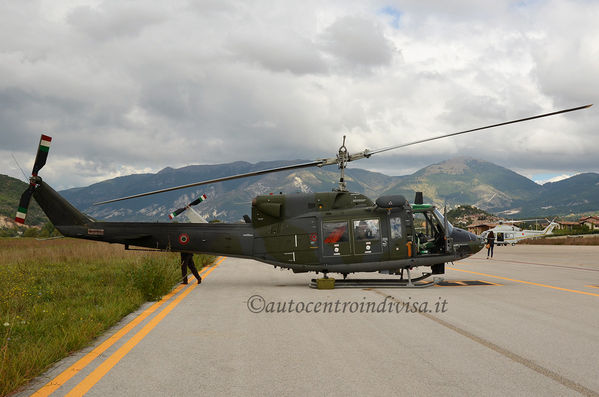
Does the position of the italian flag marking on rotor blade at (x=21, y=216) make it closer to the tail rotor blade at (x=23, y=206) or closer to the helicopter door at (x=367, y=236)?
the tail rotor blade at (x=23, y=206)

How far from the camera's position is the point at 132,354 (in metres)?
5.79

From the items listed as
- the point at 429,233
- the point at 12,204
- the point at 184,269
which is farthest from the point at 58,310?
the point at 12,204

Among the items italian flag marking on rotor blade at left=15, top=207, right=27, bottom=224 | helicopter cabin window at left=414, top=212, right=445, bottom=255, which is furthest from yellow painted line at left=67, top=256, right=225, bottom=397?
helicopter cabin window at left=414, top=212, right=445, bottom=255

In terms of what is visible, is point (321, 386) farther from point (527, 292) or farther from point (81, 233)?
point (81, 233)

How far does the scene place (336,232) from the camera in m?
13.5

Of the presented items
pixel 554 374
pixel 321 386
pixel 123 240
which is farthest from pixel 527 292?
pixel 123 240

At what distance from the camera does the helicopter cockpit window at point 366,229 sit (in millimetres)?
13406

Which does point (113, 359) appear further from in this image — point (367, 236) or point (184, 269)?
point (367, 236)

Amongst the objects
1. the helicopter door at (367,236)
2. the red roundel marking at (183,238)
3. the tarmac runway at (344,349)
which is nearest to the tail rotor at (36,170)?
the red roundel marking at (183,238)

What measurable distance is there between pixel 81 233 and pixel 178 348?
9.91 metres

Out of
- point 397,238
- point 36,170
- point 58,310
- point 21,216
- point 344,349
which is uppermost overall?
point 36,170

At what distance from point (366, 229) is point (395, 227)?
871mm

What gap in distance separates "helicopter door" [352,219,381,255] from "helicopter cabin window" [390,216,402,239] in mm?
391

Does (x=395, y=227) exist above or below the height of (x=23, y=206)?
below
